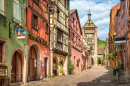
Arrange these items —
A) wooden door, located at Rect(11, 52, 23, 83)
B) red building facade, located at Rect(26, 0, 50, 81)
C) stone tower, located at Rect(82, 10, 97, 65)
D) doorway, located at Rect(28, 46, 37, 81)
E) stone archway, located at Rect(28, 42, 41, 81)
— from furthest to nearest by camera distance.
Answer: stone tower, located at Rect(82, 10, 97, 65)
stone archway, located at Rect(28, 42, 41, 81)
doorway, located at Rect(28, 46, 37, 81)
red building facade, located at Rect(26, 0, 50, 81)
wooden door, located at Rect(11, 52, 23, 83)

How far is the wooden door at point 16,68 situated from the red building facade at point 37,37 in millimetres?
1328

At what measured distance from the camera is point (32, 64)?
48.4 ft

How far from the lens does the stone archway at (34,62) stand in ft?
47.6

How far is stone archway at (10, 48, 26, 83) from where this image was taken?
37.9ft

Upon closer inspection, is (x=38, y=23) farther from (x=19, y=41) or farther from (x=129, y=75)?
(x=129, y=75)

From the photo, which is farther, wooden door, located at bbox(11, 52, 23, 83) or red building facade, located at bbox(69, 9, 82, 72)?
red building facade, located at bbox(69, 9, 82, 72)

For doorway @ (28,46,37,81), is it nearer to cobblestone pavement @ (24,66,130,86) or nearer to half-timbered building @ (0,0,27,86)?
cobblestone pavement @ (24,66,130,86)

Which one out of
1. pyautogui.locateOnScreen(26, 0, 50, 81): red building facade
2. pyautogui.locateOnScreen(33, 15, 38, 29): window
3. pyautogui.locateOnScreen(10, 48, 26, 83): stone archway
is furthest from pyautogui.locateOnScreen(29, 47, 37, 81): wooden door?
pyautogui.locateOnScreen(10, 48, 26, 83): stone archway

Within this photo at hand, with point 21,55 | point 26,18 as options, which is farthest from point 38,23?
point 21,55

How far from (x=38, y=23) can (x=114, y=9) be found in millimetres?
30551

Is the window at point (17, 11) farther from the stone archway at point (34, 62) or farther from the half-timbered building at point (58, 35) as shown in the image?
the half-timbered building at point (58, 35)

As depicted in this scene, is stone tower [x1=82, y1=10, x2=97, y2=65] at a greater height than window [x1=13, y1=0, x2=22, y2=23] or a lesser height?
greater

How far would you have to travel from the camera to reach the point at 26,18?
43.4 feet

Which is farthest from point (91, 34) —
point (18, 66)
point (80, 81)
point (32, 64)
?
point (18, 66)
